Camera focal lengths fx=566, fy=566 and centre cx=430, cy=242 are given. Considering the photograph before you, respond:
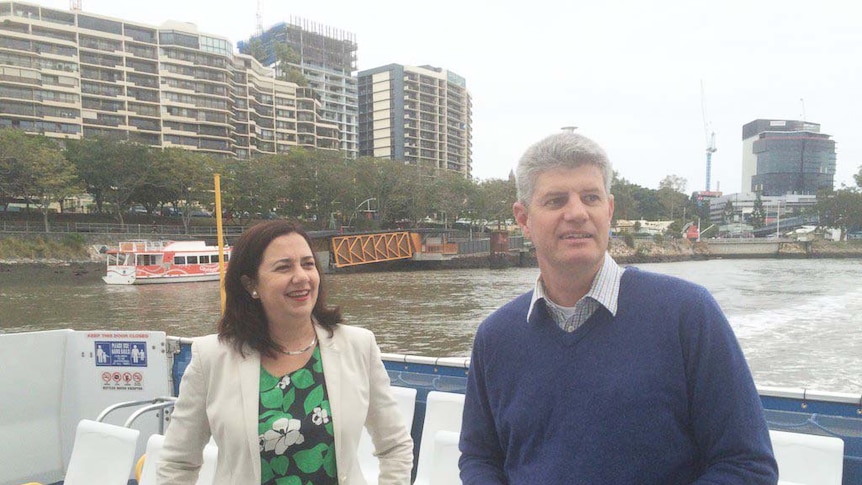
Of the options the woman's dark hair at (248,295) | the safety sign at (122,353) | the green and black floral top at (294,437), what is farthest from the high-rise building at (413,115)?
the green and black floral top at (294,437)

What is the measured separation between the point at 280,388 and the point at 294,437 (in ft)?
0.48

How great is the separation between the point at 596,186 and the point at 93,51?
61360 mm

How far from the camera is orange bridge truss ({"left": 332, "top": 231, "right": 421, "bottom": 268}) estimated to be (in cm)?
3466

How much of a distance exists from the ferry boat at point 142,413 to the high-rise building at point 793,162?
128 m

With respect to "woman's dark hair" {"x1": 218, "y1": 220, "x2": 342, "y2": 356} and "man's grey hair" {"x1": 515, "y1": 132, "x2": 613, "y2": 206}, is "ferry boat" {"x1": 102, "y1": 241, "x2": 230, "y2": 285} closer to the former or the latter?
"woman's dark hair" {"x1": 218, "y1": 220, "x2": 342, "y2": 356}

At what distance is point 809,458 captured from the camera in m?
2.07

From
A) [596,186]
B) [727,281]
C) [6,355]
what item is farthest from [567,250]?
[727,281]

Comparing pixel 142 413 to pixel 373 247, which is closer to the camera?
pixel 142 413

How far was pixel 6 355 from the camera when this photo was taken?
3.84 meters

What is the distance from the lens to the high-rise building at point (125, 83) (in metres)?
46.9

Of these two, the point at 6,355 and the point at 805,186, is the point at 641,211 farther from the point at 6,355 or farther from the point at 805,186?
the point at 6,355

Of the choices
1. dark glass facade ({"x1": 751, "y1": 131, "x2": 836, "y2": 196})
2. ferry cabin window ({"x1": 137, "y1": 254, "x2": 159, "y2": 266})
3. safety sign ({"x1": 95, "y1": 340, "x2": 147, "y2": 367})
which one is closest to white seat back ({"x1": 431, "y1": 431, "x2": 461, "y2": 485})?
safety sign ({"x1": 95, "y1": 340, "x2": 147, "y2": 367})

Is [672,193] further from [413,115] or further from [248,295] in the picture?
[248,295]

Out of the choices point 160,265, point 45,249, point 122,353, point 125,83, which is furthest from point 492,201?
point 122,353
